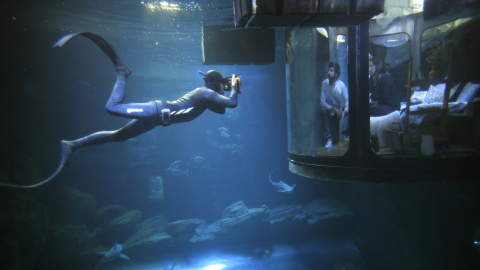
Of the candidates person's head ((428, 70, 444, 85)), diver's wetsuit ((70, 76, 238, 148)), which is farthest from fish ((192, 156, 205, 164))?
person's head ((428, 70, 444, 85))

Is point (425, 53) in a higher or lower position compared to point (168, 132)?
higher

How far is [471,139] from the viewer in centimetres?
321

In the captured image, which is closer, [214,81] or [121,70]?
[121,70]

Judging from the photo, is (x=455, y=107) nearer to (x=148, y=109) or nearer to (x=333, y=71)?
(x=333, y=71)

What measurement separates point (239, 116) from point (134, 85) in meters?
13.1

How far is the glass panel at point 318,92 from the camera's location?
3809 millimetres

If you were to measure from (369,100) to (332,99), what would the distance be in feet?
1.97

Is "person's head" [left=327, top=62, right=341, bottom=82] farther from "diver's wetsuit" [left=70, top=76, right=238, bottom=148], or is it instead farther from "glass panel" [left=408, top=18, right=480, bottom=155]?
"diver's wetsuit" [left=70, top=76, right=238, bottom=148]

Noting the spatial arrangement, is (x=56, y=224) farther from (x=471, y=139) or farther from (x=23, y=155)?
(x=471, y=139)

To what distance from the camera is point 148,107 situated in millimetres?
4082

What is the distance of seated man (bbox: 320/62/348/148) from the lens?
12.4ft

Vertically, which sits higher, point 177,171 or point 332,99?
point 332,99

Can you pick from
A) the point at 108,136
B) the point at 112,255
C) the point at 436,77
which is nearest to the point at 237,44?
the point at 108,136

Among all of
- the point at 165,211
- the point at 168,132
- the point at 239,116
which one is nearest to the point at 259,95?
the point at 239,116
